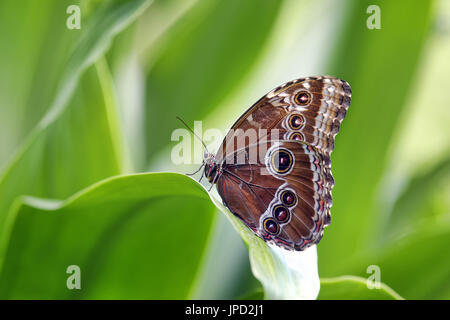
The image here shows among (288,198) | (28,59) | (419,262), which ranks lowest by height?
(419,262)

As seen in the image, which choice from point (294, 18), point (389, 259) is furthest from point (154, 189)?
point (294, 18)

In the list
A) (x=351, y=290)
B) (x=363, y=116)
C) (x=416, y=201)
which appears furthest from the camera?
(x=416, y=201)

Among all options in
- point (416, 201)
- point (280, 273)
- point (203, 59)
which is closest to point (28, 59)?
point (203, 59)

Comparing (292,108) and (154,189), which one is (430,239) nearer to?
(292,108)

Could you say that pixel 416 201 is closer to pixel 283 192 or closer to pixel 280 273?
pixel 283 192

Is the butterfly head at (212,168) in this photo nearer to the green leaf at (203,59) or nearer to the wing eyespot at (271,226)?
the wing eyespot at (271,226)

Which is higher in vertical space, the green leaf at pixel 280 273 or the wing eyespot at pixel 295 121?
the wing eyespot at pixel 295 121

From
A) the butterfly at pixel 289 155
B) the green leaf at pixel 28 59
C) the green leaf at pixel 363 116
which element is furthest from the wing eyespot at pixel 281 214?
the green leaf at pixel 28 59
